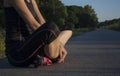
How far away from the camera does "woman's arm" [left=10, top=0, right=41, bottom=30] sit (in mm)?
6508

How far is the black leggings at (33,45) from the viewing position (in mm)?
6129

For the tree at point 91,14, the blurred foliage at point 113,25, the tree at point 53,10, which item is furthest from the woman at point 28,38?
the tree at point 91,14

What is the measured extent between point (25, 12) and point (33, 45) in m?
0.57

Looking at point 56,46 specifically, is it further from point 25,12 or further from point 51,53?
point 25,12

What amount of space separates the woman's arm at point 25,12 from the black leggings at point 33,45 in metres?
0.35

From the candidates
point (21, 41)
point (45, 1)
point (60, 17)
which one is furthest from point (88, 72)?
point (60, 17)

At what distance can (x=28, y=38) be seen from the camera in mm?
6305

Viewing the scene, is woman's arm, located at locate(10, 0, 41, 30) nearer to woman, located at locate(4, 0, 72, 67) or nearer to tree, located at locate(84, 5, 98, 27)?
woman, located at locate(4, 0, 72, 67)

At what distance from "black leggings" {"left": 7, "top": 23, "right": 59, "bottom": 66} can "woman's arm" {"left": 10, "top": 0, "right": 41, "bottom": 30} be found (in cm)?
35

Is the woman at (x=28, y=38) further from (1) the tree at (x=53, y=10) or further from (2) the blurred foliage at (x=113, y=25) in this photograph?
(2) the blurred foliage at (x=113, y=25)

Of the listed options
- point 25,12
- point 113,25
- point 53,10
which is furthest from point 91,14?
point 25,12

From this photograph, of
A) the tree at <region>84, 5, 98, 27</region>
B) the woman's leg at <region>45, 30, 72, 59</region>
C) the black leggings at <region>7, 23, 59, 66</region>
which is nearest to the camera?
the black leggings at <region>7, 23, 59, 66</region>

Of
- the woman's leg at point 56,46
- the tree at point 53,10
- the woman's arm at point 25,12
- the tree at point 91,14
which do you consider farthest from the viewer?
the tree at point 91,14

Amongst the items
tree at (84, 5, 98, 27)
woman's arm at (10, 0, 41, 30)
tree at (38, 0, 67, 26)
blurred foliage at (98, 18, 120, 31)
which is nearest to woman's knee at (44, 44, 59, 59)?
woman's arm at (10, 0, 41, 30)
